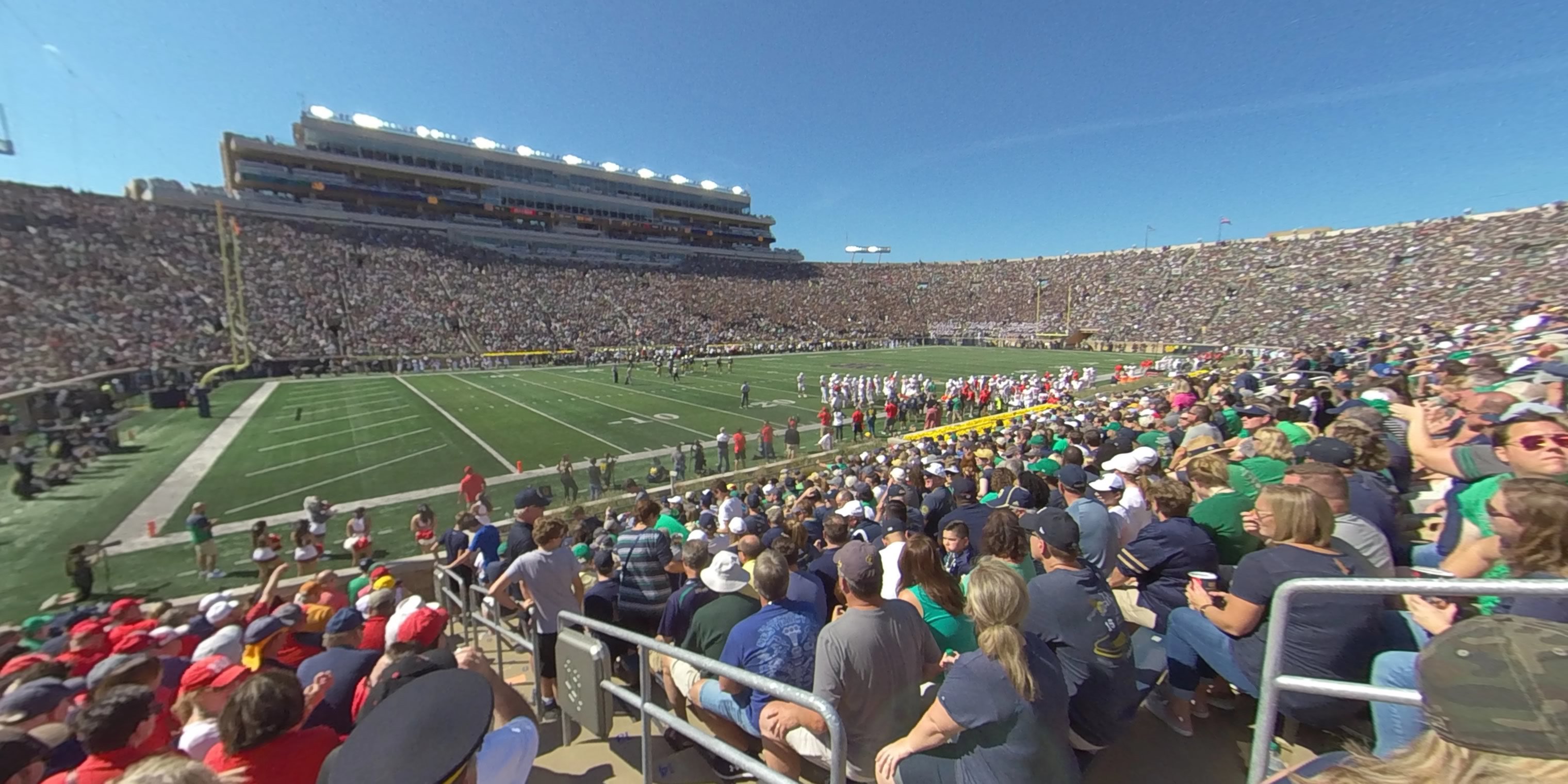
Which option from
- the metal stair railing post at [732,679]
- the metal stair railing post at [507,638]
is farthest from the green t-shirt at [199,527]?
the metal stair railing post at [732,679]

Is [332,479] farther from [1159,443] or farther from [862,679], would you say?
[1159,443]

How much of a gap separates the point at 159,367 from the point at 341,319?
1458cm

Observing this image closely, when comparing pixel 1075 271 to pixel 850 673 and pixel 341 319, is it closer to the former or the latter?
pixel 341 319

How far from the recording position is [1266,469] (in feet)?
15.5

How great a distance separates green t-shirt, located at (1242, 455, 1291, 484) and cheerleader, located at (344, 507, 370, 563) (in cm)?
1207

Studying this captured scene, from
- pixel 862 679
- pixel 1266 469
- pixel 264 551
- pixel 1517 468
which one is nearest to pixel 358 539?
pixel 264 551

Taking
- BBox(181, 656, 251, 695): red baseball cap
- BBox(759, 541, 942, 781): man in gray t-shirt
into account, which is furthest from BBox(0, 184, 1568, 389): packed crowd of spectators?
BBox(759, 541, 942, 781): man in gray t-shirt

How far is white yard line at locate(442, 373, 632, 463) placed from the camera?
764 inches

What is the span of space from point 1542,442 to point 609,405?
82.0 feet

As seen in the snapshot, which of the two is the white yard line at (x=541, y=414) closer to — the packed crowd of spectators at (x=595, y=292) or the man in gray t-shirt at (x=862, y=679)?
the packed crowd of spectators at (x=595, y=292)

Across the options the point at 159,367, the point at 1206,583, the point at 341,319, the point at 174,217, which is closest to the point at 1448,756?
the point at 1206,583

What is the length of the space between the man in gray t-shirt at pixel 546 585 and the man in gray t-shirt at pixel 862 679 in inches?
92.6

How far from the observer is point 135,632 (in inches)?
210

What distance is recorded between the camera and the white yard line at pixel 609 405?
70.9 feet
